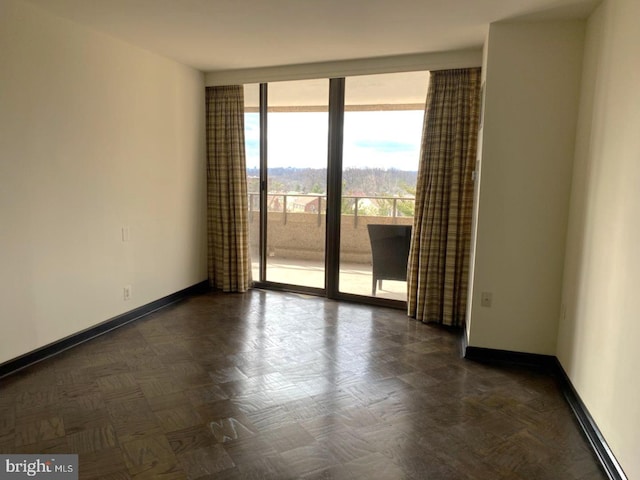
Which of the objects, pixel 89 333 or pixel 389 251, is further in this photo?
pixel 389 251

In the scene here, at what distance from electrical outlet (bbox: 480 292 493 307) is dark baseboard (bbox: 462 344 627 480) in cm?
35

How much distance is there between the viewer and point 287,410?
8.51 feet

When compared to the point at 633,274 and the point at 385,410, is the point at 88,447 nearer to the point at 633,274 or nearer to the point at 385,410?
the point at 385,410

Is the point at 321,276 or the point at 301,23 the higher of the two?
the point at 301,23

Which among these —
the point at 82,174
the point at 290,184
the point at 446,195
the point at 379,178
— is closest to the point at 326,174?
the point at 290,184

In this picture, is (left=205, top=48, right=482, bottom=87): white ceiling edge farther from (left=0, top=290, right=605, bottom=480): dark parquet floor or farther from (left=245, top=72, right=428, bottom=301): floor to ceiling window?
(left=0, top=290, right=605, bottom=480): dark parquet floor

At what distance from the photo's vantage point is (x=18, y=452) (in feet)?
7.05

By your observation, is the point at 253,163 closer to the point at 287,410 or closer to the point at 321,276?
the point at 321,276

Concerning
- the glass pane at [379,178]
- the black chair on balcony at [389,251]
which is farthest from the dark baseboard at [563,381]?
the glass pane at [379,178]

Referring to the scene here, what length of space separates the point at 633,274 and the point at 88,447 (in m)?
2.73

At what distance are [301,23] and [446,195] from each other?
194 centimetres

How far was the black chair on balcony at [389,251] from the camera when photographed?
456 cm

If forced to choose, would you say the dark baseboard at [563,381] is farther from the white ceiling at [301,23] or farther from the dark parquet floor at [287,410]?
the white ceiling at [301,23]

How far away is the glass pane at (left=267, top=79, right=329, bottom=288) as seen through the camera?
479 centimetres
